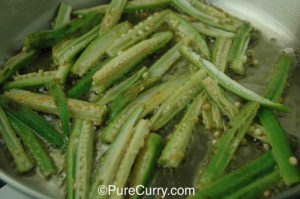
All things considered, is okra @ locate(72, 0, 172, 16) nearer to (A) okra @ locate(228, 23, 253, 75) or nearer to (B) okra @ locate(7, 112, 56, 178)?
(A) okra @ locate(228, 23, 253, 75)

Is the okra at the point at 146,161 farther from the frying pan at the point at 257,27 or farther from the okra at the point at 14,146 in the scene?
the okra at the point at 14,146

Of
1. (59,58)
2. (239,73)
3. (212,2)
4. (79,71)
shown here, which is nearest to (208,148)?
(239,73)

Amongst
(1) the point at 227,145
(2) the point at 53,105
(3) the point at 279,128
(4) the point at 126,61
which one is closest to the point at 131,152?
(1) the point at 227,145

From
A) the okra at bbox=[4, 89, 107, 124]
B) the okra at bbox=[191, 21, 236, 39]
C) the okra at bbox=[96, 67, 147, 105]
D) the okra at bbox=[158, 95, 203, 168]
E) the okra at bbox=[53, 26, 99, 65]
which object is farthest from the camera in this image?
the okra at bbox=[191, 21, 236, 39]

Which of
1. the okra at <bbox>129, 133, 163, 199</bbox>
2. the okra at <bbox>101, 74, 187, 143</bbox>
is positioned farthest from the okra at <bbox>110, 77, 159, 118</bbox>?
the okra at <bbox>129, 133, 163, 199</bbox>

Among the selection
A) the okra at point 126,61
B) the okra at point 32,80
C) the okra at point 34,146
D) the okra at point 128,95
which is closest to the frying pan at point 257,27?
the okra at point 34,146

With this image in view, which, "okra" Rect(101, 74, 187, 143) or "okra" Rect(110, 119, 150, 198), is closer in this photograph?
"okra" Rect(110, 119, 150, 198)

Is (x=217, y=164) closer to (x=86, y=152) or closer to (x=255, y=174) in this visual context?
(x=255, y=174)
